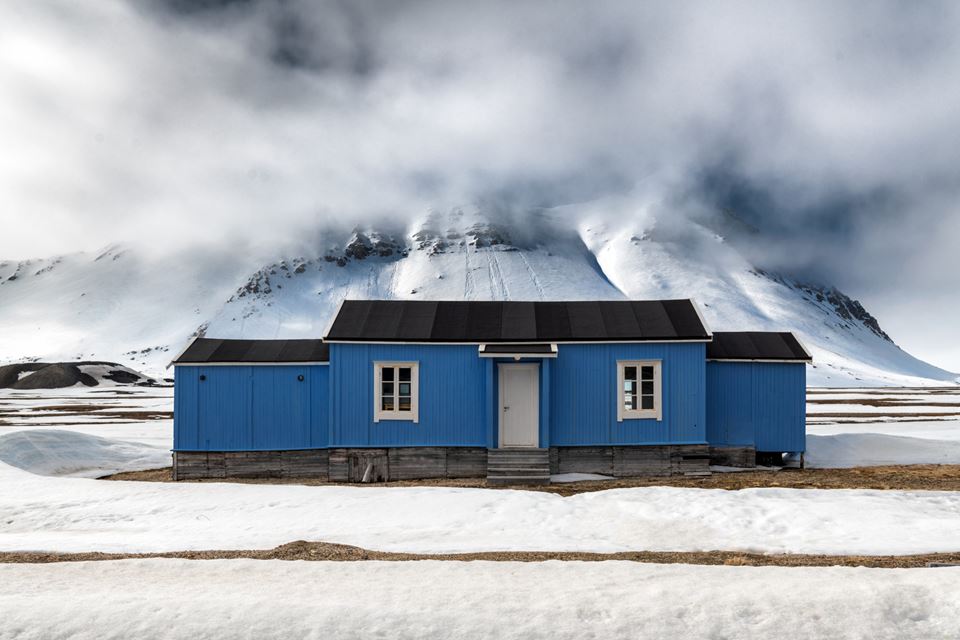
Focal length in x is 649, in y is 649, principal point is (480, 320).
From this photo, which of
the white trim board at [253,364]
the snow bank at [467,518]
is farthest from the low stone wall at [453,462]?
the snow bank at [467,518]

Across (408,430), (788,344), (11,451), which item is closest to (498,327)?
(408,430)

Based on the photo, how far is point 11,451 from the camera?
19656 mm

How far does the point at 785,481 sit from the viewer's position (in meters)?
16.5

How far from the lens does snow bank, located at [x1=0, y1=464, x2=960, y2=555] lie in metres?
10.4

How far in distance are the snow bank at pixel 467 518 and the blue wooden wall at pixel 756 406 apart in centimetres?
520

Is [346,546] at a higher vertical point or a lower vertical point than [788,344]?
lower

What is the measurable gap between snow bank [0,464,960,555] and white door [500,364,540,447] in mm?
4085

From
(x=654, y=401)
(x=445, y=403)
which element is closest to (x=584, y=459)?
(x=654, y=401)

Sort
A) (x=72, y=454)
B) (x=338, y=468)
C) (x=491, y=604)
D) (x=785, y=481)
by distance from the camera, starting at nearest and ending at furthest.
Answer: (x=491, y=604), (x=785, y=481), (x=338, y=468), (x=72, y=454)

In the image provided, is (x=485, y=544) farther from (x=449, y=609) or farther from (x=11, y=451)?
(x=11, y=451)

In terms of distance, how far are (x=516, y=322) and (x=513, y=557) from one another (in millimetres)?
10483

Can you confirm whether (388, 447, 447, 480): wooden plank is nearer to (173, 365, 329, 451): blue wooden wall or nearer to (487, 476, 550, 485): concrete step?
(487, 476, 550, 485): concrete step

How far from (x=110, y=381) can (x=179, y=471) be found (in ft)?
318

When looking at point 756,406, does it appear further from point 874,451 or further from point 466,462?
point 466,462
